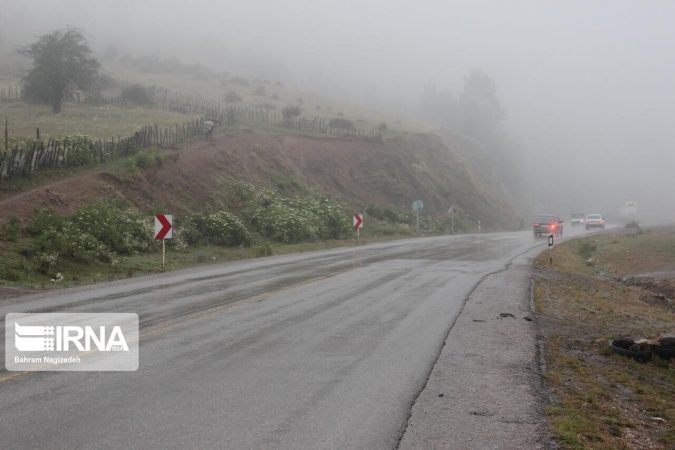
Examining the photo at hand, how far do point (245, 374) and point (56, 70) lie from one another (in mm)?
49629

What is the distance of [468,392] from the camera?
6.99 meters

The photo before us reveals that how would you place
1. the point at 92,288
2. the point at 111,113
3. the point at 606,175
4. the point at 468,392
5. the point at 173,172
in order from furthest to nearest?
the point at 606,175
the point at 111,113
the point at 173,172
the point at 92,288
the point at 468,392

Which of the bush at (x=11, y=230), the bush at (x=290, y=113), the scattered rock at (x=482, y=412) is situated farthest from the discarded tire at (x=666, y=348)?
the bush at (x=290, y=113)

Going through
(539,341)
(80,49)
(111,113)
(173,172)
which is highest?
(80,49)

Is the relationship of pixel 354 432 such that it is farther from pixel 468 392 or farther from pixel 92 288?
pixel 92 288

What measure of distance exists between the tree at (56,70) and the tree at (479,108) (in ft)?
261

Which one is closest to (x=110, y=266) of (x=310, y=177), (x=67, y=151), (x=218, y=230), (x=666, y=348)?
(x=218, y=230)

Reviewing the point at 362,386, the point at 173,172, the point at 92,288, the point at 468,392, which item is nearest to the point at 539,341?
the point at 468,392

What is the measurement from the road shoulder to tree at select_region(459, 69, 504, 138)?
110 metres

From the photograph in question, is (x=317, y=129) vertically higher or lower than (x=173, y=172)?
higher

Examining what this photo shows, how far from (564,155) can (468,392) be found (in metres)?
158

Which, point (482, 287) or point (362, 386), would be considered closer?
point (362, 386)

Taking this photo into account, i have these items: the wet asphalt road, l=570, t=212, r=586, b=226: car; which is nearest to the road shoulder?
the wet asphalt road

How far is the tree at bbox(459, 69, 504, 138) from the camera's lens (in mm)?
118688
